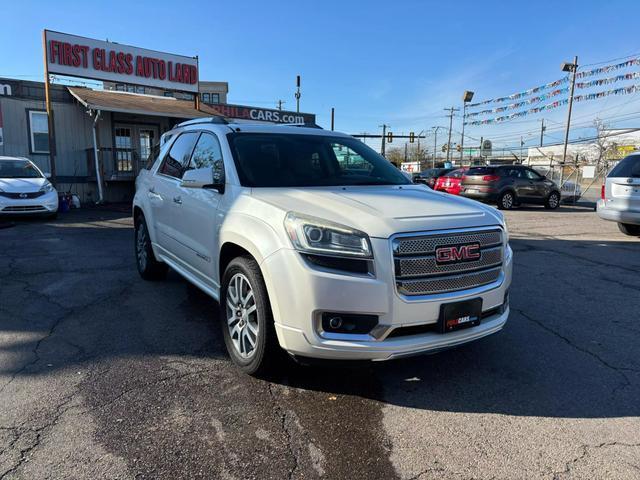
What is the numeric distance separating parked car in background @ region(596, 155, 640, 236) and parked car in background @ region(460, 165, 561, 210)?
6.63 metres

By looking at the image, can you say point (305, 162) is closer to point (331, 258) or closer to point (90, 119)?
point (331, 258)

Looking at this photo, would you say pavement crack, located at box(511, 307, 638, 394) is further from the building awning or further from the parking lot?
the building awning

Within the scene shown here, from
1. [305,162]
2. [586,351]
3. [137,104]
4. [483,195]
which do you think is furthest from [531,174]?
[305,162]

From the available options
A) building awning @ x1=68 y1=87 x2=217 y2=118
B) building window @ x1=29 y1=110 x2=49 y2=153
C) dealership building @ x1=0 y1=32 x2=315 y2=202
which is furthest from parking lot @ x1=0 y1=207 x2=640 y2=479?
building window @ x1=29 y1=110 x2=49 y2=153

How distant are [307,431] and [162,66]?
17921 mm

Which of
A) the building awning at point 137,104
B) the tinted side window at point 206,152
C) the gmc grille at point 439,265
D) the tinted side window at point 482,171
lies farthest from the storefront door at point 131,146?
the gmc grille at point 439,265

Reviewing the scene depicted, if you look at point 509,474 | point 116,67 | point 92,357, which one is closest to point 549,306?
point 509,474

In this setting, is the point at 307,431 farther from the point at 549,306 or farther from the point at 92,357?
the point at 549,306

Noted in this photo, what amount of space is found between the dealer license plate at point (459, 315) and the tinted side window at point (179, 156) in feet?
9.89

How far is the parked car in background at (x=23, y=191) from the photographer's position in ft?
38.0

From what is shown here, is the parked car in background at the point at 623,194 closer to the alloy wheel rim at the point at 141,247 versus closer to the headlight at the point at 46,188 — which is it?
the alloy wheel rim at the point at 141,247

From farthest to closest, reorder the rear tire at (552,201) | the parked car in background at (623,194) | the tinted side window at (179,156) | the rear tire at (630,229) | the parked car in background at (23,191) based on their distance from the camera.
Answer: the rear tire at (552,201), the parked car in background at (23,191), the rear tire at (630,229), the parked car in background at (623,194), the tinted side window at (179,156)

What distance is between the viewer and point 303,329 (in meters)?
2.81

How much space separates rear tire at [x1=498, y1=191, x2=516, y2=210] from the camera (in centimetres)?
1669
